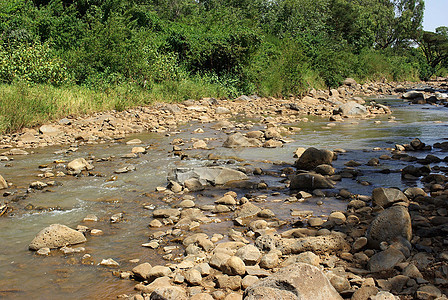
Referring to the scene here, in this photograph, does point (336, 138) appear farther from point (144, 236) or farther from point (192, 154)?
point (144, 236)

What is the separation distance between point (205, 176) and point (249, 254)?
8.97 ft

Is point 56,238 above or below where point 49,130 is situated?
above

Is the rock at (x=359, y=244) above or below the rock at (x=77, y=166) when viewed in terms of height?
above

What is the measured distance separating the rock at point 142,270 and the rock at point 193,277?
0.33m

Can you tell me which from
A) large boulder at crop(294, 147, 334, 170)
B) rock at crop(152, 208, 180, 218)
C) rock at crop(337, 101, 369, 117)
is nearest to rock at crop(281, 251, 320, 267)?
rock at crop(152, 208, 180, 218)

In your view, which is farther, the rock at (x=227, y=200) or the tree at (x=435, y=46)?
the tree at (x=435, y=46)

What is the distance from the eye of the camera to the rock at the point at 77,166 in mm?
6957

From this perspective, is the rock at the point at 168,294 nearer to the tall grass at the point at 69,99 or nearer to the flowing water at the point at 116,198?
the flowing water at the point at 116,198

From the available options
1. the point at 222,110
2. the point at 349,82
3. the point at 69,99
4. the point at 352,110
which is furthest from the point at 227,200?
the point at 349,82

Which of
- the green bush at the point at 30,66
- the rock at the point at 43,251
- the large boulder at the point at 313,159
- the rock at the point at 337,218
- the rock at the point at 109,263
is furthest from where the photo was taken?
the green bush at the point at 30,66

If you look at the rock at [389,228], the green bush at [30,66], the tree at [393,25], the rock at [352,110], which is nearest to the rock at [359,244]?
the rock at [389,228]

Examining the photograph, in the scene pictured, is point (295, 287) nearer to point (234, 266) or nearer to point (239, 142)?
point (234, 266)

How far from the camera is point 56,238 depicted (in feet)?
13.3

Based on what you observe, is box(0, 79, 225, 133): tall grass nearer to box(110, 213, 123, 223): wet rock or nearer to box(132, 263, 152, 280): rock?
box(110, 213, 123, 223): wet rock
